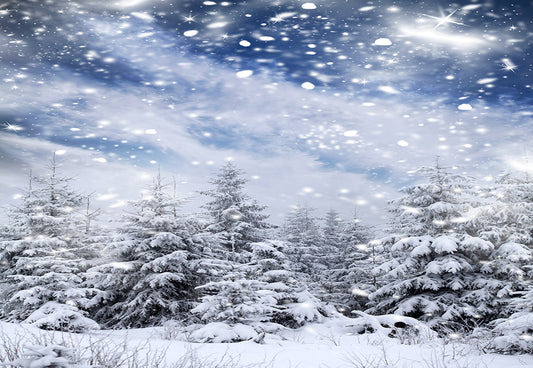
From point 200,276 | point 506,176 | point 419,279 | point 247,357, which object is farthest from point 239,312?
point 506,176

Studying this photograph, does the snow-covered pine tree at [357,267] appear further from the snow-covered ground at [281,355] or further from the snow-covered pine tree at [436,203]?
the snow-covered ground at [281,355]

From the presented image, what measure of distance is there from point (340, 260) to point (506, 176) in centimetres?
1406

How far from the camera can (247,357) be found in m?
5.14

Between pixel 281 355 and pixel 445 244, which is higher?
pixel 445 244

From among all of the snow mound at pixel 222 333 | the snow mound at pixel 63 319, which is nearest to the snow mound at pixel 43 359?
the snow mound at pixel 222 333

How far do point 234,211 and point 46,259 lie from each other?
27.3 feet

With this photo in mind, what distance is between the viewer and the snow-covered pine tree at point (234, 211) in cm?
1814

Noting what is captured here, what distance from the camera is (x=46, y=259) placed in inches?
551

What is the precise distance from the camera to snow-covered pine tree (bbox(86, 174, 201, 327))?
1425 cm

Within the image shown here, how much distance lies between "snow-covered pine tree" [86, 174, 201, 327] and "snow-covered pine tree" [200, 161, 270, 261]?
2271 millimetres

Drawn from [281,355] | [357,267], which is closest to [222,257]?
[357,267]

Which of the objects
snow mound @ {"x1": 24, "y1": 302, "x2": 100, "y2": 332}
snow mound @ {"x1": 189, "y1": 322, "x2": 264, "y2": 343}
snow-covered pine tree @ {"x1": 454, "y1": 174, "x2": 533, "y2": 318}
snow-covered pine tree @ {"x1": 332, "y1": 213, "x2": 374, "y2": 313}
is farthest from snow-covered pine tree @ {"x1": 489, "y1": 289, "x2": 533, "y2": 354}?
snow-covered pine tree @ {"x1": 332, "y1": 213, "x2": 374, "y2": 313}

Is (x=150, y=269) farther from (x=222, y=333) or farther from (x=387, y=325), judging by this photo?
(x=387, y=325)

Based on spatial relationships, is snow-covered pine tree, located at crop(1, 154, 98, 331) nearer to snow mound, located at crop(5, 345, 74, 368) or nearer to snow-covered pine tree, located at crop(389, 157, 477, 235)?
snow mound, located at crop(5, 345, 74, 368)
